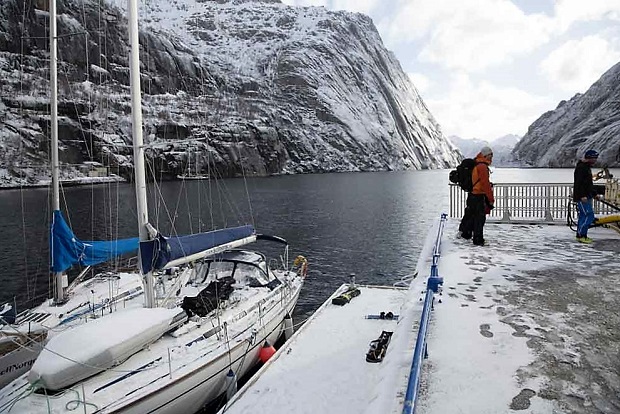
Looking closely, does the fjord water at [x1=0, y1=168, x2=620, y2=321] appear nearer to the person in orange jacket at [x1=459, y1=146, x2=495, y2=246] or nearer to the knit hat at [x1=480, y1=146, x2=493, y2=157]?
the person in orange jacket at [x1=459, y1=146, x2=495, y2=246]

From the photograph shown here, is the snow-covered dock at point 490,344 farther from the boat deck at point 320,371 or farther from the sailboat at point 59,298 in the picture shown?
the sailboat at point 59,298

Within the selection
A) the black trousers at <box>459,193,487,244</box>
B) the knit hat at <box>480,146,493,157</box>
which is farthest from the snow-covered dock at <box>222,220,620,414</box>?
the knit hat at <box>480,146,493,157</box>

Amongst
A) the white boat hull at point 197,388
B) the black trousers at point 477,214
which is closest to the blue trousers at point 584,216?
the black trousers at point 477,214

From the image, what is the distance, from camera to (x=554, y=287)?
776 cm

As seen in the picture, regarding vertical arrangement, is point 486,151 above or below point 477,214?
above

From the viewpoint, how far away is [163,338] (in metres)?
11.6

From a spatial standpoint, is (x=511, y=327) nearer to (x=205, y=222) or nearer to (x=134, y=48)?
(x=134, y=48)

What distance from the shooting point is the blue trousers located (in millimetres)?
11555

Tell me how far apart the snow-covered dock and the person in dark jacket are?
0.55m

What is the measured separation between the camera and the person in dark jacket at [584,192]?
11352 mm

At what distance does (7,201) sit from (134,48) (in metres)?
64.3

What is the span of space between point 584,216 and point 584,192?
0.65 meters

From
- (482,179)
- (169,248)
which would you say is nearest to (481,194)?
(482,179)

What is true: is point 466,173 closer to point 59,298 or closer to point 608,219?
point 608,219
